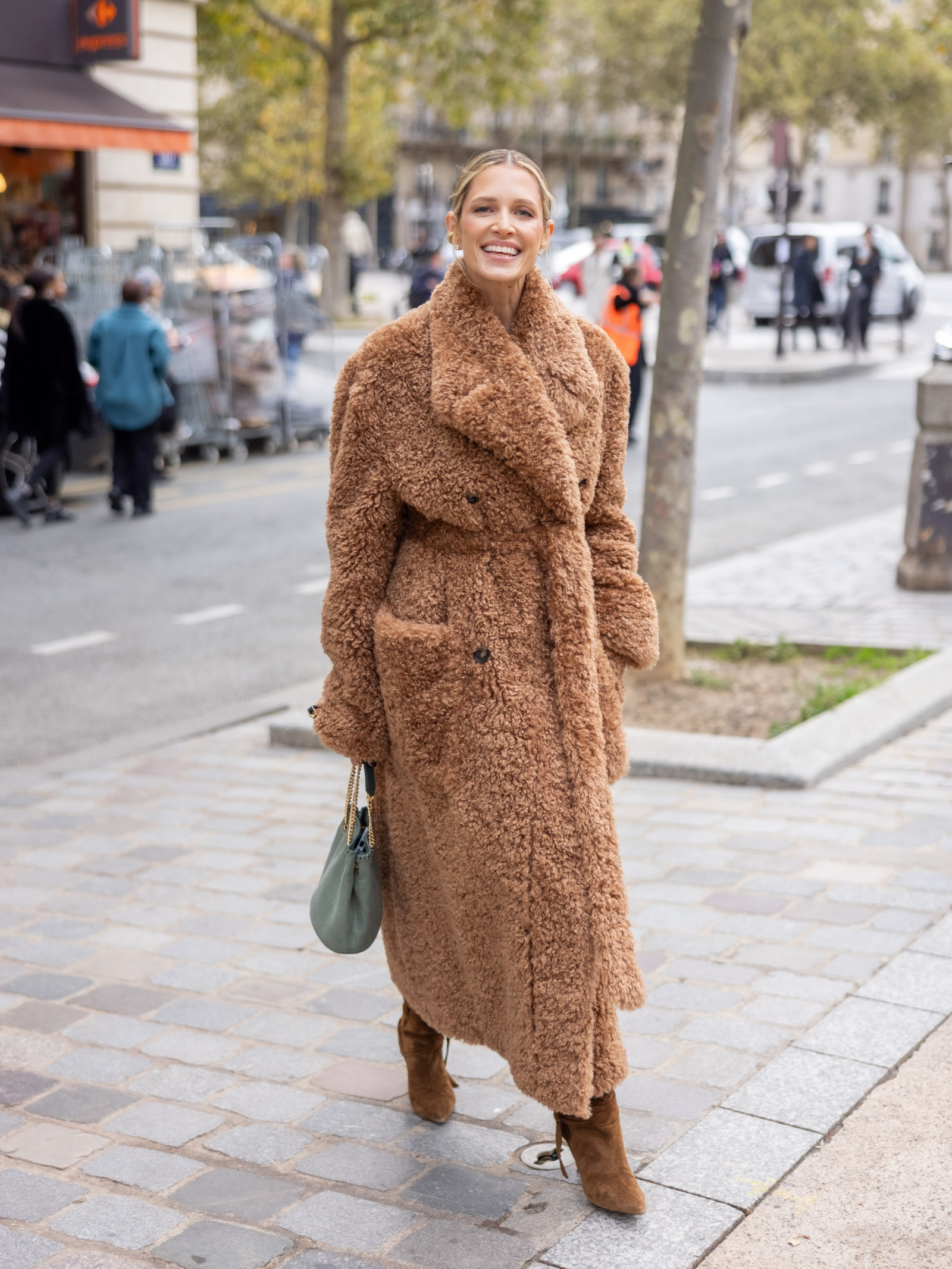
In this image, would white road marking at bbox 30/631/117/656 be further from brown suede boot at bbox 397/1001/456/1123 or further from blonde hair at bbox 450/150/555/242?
blonde hair at bbox 450/150/555/242

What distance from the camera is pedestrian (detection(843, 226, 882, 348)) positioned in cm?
2472

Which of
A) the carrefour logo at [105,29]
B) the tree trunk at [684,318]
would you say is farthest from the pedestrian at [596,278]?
the tree trunk at [684,318]

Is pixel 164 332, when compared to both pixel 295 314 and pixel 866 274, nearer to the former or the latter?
pixel 295 314

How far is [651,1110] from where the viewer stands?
3.40 meters

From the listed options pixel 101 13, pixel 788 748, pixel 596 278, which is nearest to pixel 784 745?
pixel 788 748

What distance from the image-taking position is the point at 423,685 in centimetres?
300

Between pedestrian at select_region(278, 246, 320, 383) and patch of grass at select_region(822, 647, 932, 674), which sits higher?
pedestrian at select_region(278, 246, 320, 383)

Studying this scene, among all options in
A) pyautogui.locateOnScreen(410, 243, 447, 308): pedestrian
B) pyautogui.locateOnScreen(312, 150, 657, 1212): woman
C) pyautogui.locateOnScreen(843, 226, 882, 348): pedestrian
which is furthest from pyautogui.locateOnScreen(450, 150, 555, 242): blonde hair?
pyautogui.locateOnScreen(843, 226, 882, 348): pedestrian

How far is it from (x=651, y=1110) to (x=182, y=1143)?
3.21 ft

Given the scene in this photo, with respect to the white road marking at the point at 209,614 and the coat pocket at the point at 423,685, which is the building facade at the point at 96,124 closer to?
the white road marking at the point at 209,614

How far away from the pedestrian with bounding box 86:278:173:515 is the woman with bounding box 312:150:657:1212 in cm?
978

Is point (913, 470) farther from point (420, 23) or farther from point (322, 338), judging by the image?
point (420, 23)

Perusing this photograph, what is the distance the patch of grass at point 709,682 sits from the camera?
6758 millimetres

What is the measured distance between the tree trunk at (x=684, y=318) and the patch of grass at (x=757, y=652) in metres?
0.59
